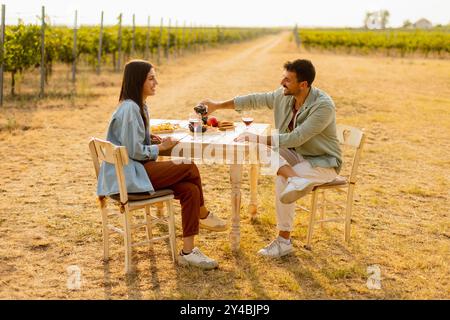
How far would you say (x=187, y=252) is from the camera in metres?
3.95

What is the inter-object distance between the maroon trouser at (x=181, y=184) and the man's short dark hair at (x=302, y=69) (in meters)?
1.02

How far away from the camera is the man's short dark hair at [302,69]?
4.07 meters

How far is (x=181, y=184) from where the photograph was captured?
3861mm

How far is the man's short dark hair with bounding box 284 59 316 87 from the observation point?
4070 mm

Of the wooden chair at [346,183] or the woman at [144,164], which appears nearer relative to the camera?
the woman at [144,164]

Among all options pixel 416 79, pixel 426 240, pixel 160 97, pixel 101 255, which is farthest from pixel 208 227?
pixel 416 79

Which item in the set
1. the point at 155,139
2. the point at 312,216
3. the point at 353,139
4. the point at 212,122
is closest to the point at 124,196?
the point at 155,139

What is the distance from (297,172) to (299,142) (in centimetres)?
22

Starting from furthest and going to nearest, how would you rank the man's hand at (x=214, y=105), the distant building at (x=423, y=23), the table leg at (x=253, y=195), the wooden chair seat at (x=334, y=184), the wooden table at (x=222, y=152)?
1. the distant building at (x=423, y=23)
2. the table leg at (x=253, y=195)
3. the man's hand at (x=214, y=105)
4. the wooden chair seat at (x=334, y=184)
5. the wooden table at (x=222, y=152)

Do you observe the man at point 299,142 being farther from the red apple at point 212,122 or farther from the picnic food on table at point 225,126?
the red apple at point 212,122

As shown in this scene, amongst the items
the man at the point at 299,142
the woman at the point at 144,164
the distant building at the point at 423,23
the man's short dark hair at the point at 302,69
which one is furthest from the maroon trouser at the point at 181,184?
the distant building at the point at 423,23
